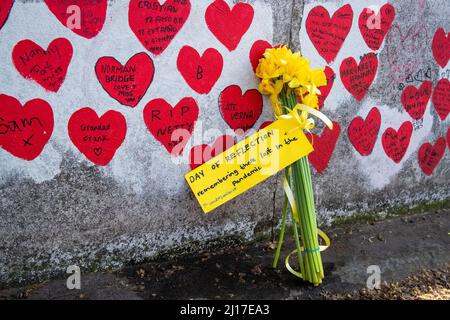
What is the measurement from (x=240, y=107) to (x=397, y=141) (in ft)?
4.38

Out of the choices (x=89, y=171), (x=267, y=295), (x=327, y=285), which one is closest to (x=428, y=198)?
(x=327, y=285)

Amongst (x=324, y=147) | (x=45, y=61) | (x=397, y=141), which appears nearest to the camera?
(x=45, y=61)

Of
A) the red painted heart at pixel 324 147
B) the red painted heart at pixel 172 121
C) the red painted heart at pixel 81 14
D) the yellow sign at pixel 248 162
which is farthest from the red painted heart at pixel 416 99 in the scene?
the red painted heart at pixel 81 14

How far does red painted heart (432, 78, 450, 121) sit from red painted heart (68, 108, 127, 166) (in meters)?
2.37

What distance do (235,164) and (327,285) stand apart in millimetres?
836

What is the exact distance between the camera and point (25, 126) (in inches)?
91.6

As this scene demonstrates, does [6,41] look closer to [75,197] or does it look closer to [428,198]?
[75,197]

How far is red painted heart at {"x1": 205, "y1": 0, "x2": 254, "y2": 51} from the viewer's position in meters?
2.68

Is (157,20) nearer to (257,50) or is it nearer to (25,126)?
(257,50)

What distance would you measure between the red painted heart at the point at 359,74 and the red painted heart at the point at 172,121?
3.55ft

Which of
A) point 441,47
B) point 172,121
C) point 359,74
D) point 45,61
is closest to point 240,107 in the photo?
point 172,121

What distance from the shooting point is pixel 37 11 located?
7.38ft

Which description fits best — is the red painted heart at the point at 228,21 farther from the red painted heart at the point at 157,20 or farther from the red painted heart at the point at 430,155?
the red painted heart at the point at 430,155

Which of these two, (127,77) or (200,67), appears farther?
(200,67)
